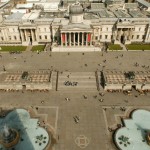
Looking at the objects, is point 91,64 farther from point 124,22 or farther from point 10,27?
point 10,27

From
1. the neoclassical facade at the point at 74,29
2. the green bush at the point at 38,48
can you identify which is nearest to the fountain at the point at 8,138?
the green bush at the point at 38,48

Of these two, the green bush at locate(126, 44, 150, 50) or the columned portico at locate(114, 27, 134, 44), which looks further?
the columned portico at locate(114, 27, 134, 44)

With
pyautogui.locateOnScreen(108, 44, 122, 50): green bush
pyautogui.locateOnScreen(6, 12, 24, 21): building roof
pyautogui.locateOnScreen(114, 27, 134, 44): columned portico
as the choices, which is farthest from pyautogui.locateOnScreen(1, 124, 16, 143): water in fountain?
pyautogui.locateOnScreen(114, 27, 134, 44): columned portico

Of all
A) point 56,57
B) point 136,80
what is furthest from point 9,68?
point 136,80

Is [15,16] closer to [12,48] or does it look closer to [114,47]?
[12,48]

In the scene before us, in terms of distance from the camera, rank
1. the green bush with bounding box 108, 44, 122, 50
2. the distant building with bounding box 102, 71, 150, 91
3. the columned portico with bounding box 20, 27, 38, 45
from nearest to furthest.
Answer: the distant building with bounding box 102, 71, 150, 91
the green bush with bounding box 108, 44, 122, 50
the columned portico with bounding box 20, 27, 38, 45

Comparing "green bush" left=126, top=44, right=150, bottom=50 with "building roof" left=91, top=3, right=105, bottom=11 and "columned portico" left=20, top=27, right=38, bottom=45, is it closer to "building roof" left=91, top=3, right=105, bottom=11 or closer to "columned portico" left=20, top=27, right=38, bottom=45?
"building roof" left=91, top=3, right=105, bottom=11

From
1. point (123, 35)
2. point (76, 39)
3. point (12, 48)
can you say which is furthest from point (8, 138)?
point (123, 35)

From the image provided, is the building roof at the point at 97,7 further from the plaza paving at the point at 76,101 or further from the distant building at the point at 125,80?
the distant building at the point at 125,80
